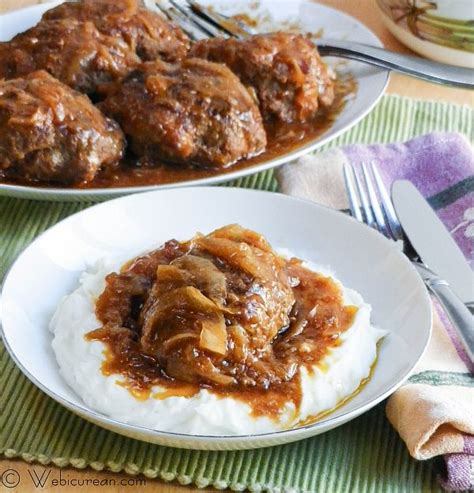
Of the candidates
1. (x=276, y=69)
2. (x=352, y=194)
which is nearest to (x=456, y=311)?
(x=352, y=194)

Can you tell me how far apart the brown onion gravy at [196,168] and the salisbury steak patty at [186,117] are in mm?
39

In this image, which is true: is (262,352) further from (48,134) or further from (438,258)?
(48,134)

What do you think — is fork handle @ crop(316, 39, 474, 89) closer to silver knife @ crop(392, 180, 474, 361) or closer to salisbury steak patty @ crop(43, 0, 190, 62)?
salisbury steak patty @ crop(43, 0, 190, 62)

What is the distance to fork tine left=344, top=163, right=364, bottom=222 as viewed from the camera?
3.55 metres

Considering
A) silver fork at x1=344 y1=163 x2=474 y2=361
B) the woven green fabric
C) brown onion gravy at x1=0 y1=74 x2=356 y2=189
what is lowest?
the woven green fabric

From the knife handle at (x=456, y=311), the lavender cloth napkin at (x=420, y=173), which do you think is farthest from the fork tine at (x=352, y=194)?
the knife handle at (x=456, y=311)

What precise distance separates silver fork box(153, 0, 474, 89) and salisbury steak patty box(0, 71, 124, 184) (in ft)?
4.22

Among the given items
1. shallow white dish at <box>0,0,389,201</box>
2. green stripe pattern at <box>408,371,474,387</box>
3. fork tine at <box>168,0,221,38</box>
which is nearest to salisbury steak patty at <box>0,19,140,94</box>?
shallow white dish at <box>0,0,389,201</box>

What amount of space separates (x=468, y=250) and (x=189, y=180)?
1.05 metres

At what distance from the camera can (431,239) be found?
10.9 ft

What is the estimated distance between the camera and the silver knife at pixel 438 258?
295 centimetres

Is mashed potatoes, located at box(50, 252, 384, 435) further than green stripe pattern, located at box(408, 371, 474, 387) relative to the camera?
No

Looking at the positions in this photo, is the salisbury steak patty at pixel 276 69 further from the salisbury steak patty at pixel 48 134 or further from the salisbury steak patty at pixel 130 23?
the salisbury steak patty at pixel 48 134

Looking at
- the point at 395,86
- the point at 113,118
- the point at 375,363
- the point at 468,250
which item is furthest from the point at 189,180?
the point at 395,86
